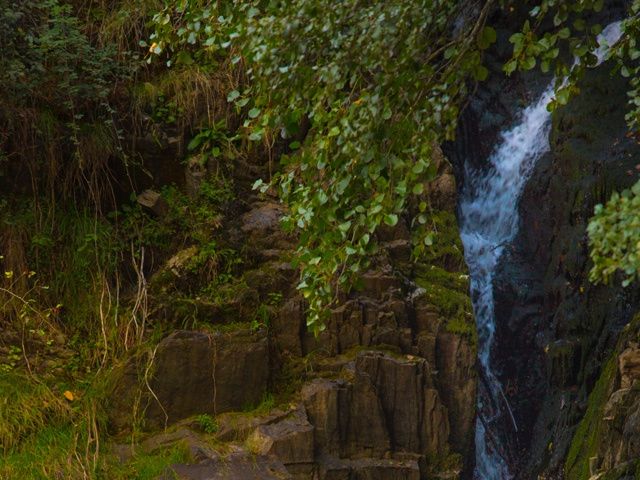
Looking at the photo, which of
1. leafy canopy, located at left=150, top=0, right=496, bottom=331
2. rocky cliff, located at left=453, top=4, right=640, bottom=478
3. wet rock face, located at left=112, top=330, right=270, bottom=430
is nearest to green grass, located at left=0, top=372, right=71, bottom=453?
wet rock face, located at left=112, top=330, right=270, bottom=430

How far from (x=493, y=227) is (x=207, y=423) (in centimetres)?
536

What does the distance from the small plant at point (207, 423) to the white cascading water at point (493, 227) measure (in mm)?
3313

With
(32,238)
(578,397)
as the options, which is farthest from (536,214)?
(32,238)

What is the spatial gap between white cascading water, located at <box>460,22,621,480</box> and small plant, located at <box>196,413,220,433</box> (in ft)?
10.9

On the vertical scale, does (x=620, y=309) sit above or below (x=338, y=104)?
below

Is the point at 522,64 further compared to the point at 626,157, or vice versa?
the point at 626,157

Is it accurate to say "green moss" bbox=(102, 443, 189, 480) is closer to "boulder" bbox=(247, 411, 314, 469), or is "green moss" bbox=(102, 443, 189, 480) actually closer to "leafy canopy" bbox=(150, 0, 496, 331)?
"boulder" bbox=(247, 411, 314, 469)

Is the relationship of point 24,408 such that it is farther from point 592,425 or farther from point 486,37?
point 592,425

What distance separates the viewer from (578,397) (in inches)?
361

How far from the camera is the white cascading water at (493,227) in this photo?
1022 cm

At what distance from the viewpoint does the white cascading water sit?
10.2 meters

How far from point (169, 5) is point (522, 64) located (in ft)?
8.19

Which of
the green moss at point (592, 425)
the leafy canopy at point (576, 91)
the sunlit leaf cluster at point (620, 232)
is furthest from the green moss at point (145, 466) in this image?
the sunlit leaf cluster at point (620, 232)

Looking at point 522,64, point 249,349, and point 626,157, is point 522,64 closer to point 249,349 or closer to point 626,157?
point 249,349
